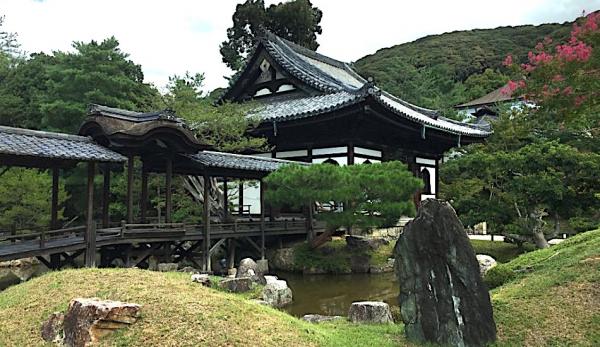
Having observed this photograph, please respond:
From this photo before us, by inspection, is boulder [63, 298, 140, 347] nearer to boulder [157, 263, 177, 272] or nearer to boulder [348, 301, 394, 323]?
boulder [348, 301, 394, 323]

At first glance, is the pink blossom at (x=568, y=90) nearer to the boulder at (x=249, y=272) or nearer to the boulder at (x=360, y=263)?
the boulder at (x=249, y=272)

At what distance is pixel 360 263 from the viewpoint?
55.9ft

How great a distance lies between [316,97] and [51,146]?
12364 mm

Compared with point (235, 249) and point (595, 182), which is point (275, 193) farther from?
point (595, 182)

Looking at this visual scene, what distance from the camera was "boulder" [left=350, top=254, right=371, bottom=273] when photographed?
16906mm

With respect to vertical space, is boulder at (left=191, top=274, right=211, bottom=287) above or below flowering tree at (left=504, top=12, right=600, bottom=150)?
below

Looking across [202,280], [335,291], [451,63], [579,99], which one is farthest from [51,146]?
[451,63]

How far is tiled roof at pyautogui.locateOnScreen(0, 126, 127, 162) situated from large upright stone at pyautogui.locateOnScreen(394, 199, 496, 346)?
810cm

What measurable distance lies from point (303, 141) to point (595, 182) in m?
10.9

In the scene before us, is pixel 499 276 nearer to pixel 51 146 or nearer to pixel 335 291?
pixel 335 291

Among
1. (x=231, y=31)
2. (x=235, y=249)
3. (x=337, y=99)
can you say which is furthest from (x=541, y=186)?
(x=231, y=31)

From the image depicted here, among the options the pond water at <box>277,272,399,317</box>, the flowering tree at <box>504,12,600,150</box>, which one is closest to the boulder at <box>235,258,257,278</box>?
the pond water at <box>277,272,399,317</box>

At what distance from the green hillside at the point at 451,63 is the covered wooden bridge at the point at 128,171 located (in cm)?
3004

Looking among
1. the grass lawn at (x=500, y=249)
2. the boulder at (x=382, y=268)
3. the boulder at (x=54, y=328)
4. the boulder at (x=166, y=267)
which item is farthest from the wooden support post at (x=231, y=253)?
the boulder at (x=54, y=328)
